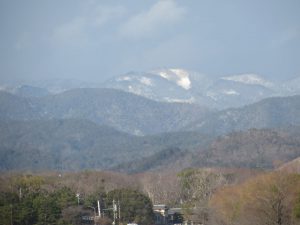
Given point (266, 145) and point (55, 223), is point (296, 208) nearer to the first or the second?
point (55, 223)

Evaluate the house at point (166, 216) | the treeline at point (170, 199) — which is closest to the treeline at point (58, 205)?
the treeline at point (170, 199)

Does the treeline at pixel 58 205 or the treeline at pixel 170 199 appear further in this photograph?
the treeline at pixel 58 205

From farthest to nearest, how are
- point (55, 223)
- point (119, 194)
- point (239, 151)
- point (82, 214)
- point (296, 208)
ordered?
point (239, 151), point (119, 194), point (82, 214), point (55, 223), point (296, 208)

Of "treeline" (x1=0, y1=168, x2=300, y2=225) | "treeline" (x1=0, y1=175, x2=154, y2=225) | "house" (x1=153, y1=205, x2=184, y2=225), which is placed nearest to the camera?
"treeline" (x1=0, y1=168, x2=300, y2=225)

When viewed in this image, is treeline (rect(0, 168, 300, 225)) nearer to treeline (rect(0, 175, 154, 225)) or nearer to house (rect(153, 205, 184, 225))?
treeline (rect(0, 175, 154, 225))

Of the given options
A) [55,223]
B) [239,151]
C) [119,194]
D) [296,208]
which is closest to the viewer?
[296,208]

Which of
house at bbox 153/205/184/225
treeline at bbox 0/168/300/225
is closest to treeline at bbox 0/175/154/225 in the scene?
treeline at bbox 0/168/300/225

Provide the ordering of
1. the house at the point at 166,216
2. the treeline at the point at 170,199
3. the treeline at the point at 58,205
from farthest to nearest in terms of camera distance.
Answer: the house at the point at 166,216 → the treeline at the point at 58,205 → the treeline at the point at 170,199

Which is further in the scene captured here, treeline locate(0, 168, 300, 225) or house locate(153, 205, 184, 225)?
house locate(153, 205, 184, 225)

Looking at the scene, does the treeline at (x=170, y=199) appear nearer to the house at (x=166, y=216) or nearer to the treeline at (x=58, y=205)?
the treeline at (x=58, y=205)

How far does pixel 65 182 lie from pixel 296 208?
40.3m

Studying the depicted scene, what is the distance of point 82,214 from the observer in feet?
251

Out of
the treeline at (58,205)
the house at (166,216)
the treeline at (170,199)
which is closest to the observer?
the treeline at (170,199)

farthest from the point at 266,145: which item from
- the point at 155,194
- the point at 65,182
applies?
the point at 65,182
